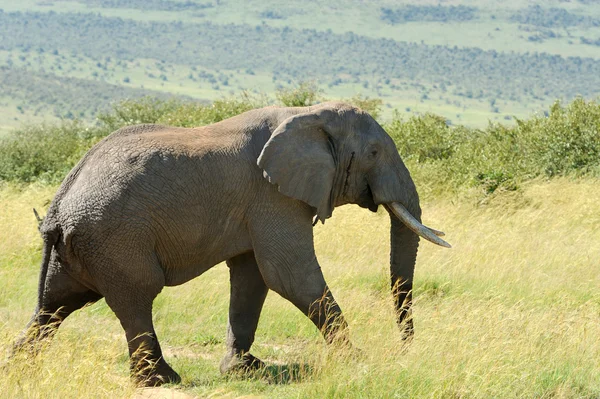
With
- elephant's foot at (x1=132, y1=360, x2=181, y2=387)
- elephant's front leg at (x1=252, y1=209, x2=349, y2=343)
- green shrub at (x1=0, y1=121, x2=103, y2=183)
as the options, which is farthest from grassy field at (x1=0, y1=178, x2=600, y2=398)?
green shrub at (x1=0, y1=121, x2=103, y2=183)

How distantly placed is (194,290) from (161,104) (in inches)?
920

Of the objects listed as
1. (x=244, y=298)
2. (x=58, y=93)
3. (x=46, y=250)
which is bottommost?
(x=58, y=93)

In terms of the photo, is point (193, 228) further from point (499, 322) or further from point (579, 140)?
point (579, 140)

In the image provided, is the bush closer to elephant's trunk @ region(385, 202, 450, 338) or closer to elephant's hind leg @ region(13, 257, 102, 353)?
elephant's trunk @ region(385, 202, 450, 338)

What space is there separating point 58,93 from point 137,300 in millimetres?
135248

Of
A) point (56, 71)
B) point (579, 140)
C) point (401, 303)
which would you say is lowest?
point (56, 71)

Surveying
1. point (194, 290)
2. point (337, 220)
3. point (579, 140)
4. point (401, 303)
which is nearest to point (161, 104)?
point (579, 140)

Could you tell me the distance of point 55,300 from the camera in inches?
305

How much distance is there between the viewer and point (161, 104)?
109 ft

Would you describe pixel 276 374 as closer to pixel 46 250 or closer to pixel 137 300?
pixel 137 300

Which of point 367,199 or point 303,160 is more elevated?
point 303,160

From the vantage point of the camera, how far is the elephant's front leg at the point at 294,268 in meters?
7.70

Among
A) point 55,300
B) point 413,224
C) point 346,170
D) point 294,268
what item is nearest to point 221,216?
point 294,268

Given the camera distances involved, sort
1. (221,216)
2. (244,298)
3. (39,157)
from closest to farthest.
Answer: (221,216) → (244,298) → (39,157)
